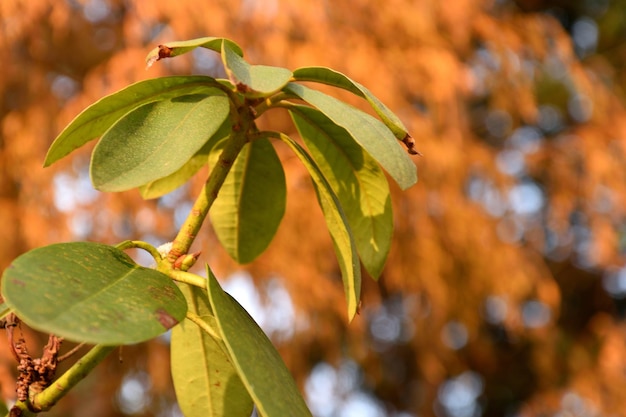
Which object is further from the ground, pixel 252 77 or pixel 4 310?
pixel 252 77

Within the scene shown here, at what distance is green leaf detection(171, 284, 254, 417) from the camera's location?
1.38 ft

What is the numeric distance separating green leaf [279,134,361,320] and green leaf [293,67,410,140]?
0.04 m

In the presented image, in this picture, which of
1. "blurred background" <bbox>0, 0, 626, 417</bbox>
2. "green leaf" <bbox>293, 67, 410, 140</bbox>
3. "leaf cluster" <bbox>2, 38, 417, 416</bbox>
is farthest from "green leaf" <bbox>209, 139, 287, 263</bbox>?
"blurred background" <bbox>0, 0, 626, 417</bbox>

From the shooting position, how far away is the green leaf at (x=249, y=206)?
0.48 meters

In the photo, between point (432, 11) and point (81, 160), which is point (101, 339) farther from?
point (432, 11)

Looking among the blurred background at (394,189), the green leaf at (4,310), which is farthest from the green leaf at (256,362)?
the blurred background at (394,189)

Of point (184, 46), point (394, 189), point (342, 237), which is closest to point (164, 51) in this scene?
point (184, 46)

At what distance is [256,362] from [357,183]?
169mm

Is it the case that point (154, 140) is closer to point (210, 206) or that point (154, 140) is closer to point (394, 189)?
point (210, 206)

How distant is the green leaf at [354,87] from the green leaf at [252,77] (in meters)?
0.03

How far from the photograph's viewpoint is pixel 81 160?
7.14ft

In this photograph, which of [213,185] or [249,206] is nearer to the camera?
[213,185]

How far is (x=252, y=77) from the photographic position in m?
0.35

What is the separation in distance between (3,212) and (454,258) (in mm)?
1517
